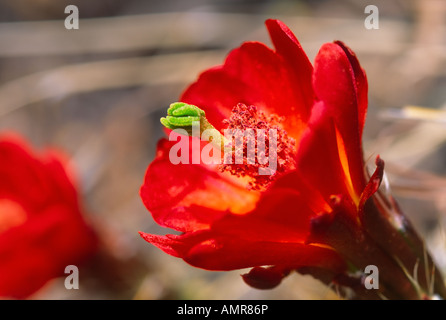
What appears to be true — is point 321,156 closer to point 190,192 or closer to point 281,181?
point 281,181

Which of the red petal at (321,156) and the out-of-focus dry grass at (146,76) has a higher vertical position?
Result: the out-of-focus dry grass at (146,76)

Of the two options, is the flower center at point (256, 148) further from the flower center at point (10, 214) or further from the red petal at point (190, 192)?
the flower center at point (10, 214)

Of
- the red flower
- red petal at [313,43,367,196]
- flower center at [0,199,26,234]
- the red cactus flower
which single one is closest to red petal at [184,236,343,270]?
the red cactus flower

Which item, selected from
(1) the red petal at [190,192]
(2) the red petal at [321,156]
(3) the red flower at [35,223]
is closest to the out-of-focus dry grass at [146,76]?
(3) the red flower at [35,223]

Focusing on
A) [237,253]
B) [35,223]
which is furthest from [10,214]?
[237,253]

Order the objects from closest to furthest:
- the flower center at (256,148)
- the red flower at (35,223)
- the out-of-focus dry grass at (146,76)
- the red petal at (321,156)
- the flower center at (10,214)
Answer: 1. the red petal at (321,156)
2. the flower center at (256,148)
3. the red flower at (35,223)
4. the flower center at (10,214)
5. the out-of-focus dry grass at (146,76)
